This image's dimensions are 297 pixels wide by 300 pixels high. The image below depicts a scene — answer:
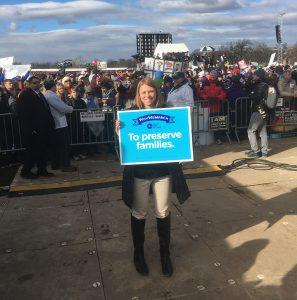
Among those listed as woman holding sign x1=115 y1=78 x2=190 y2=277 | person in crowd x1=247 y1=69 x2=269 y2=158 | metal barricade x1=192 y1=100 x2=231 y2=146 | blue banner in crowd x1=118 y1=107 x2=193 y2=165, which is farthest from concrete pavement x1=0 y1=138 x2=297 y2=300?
metal barricade x1=192 y1=100 x2=231 y2=146

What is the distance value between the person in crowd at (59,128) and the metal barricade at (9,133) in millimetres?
1246

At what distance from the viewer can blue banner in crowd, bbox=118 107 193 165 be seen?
410 centimetres

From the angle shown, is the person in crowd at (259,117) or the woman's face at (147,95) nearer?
the woman's face at (147,95)

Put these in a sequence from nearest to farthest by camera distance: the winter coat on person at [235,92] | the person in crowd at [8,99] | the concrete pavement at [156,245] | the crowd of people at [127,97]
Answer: the concrete pavement at [156,245] → the crowd of people at [127,97] → the person in crowd at [8,99] → the winter coat on person at [235,92]

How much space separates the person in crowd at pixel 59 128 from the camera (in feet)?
25.8

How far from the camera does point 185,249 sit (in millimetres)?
4672

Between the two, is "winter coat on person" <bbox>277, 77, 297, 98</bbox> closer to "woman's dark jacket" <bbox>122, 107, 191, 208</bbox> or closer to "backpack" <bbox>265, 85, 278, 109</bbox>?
"backpack" <bbox>265, 85, 278, 109</bbox>

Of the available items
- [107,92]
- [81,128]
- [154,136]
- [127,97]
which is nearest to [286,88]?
[127,97]

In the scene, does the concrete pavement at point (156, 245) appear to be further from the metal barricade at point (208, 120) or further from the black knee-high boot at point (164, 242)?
the metal barricade at point (208, 120)

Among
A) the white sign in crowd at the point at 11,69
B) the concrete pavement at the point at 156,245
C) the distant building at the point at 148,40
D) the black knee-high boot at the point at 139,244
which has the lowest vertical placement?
the concrete pavement at the point at 156,245

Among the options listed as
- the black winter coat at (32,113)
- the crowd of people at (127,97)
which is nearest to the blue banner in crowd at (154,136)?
the crowd of people at (127,97)

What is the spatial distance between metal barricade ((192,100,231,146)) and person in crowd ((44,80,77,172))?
3.46 meters

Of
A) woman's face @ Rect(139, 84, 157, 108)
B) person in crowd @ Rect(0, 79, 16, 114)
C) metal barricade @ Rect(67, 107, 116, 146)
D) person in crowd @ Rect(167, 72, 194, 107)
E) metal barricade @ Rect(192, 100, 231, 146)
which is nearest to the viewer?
woman's face @ Rect(139, 84, 157, 108)

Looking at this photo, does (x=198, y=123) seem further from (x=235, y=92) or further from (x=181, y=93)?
(x=181, y=93)
